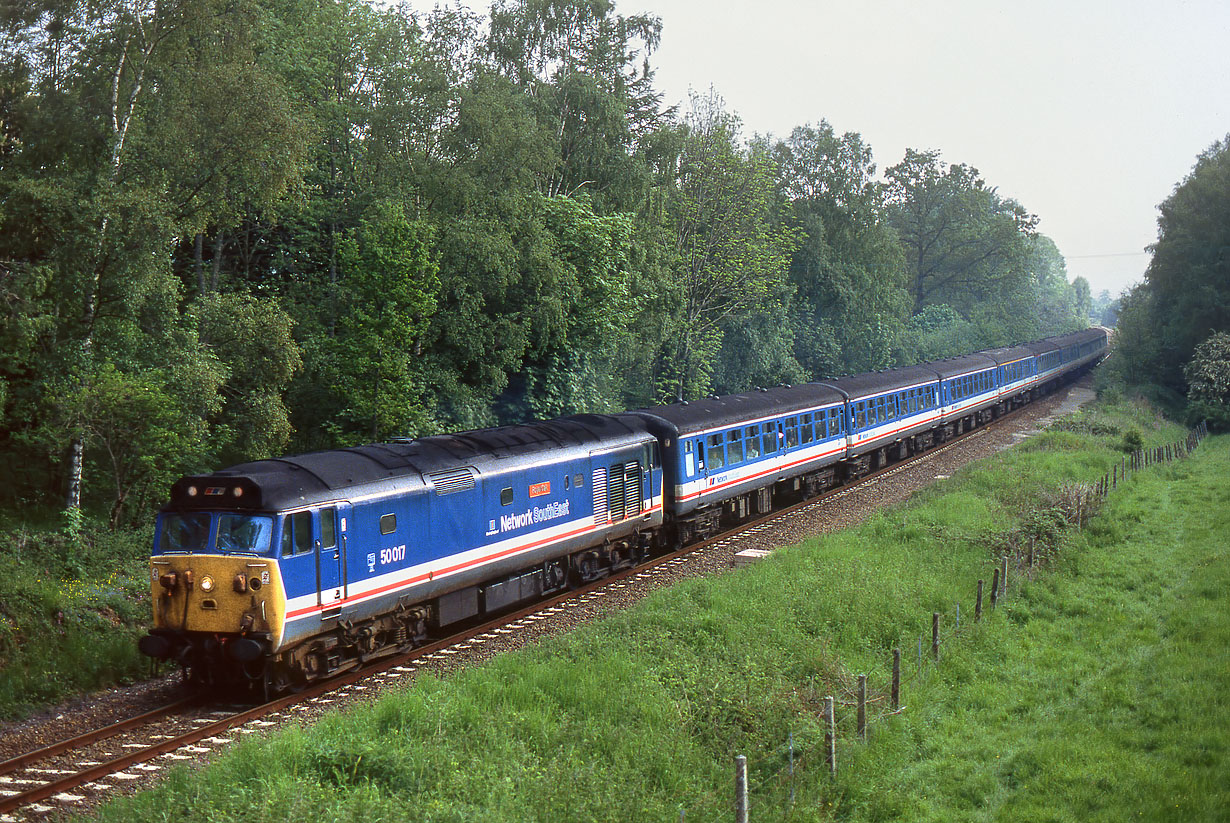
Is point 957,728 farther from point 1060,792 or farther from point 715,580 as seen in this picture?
point 715,580

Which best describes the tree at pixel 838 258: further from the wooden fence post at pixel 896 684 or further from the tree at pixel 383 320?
the wooden fence post at pixel 896 684

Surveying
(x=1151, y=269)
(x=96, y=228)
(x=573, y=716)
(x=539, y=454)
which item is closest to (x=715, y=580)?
(x=539, y=454)

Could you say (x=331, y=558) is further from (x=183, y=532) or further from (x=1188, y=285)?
(x=1188, y=285)

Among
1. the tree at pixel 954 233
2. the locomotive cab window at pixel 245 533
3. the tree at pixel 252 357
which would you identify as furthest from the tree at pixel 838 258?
the locomotive cab window at pixel 245 533

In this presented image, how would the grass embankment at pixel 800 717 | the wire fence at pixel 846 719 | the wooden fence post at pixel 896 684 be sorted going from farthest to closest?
the wooden fence post at pixel 896 684 < the wire fence at pixel 846 719 < the grass embankment at pixel 800 717

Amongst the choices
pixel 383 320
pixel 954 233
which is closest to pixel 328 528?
pixel 383 320

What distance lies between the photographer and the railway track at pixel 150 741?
36.1 feet

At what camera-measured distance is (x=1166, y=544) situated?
25.9 meters

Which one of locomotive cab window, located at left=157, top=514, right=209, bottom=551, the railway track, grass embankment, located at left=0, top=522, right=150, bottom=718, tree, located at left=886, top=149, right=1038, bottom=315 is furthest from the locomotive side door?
tree, located at left=886, top=149, right=1038, bottom=315

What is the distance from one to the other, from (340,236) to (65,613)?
50.3 feet

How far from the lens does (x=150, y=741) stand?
41.1 ft

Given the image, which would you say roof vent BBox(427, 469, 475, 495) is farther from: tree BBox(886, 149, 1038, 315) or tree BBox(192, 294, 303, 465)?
tree BBox(886, 149, 1038, 315)

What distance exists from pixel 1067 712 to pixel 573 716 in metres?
8.08

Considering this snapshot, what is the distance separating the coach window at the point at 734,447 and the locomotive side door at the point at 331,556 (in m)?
13.8
